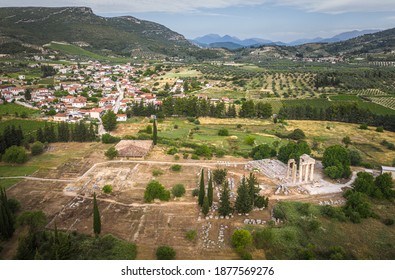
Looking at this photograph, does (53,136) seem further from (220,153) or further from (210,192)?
(210,192)

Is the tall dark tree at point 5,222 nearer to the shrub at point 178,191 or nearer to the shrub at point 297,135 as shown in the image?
the shrub at point 178,191

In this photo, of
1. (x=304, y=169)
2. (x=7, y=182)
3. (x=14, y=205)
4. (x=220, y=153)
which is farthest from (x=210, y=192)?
(x=7, y=182)

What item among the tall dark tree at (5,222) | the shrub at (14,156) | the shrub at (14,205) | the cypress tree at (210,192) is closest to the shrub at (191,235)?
the cypress tree at (210,192)

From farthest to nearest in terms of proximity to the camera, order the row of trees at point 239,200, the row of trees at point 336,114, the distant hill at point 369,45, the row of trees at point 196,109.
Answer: the distant hill at point 369,45 < the row of trees at point 196,109 < the row of trees at point 336,114 < the row of trees at point 239,200

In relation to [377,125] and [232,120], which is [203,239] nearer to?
[232,120]

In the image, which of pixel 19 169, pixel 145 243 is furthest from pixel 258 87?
pixel 145 243

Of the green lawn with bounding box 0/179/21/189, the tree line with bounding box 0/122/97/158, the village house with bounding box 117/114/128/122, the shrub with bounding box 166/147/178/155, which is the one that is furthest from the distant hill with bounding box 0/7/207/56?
the shrub with bounding box 166/147/178/155
